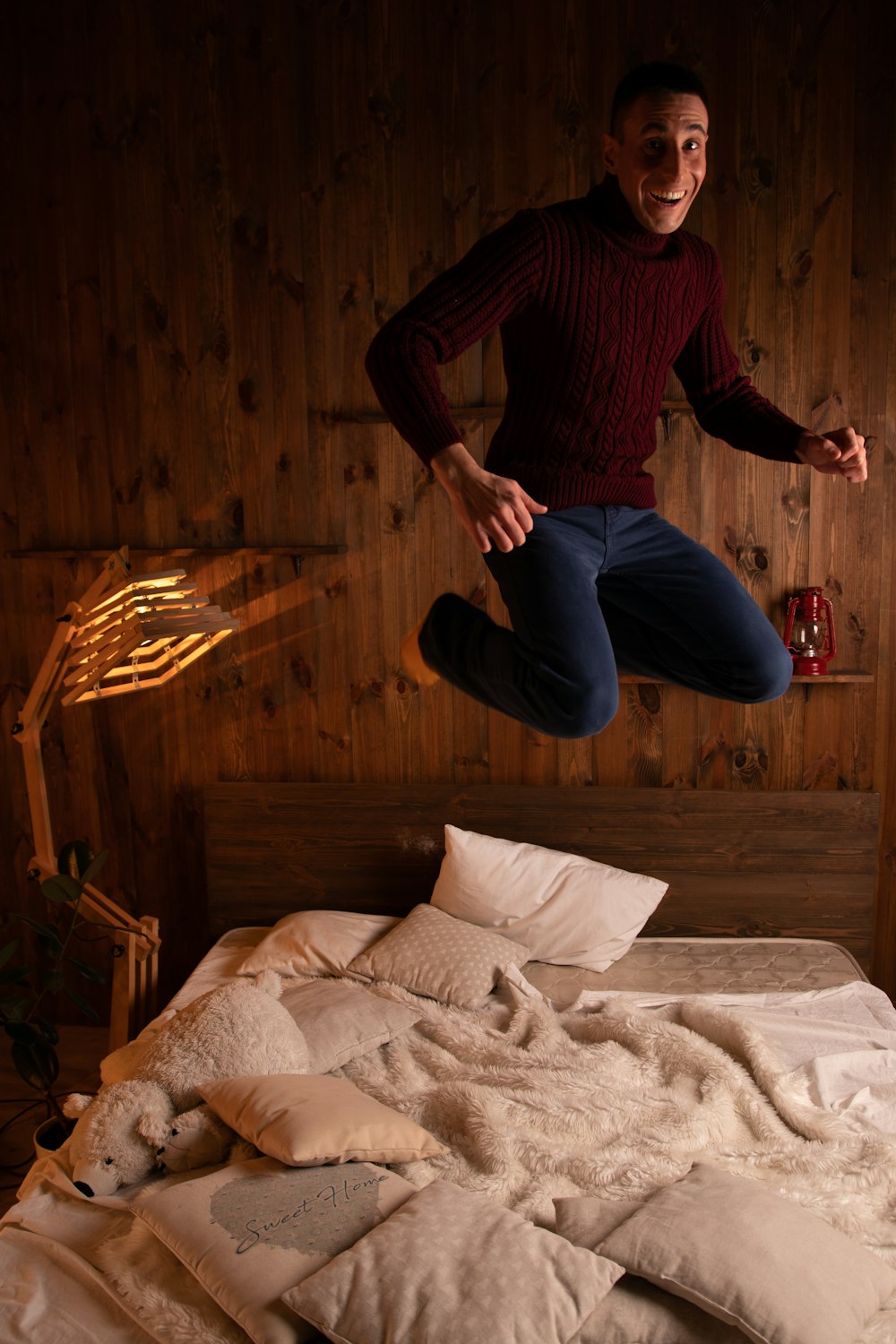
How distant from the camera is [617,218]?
162 centimetres

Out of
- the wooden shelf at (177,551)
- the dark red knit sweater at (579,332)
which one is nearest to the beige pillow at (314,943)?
the wooden shelf at (177,551)

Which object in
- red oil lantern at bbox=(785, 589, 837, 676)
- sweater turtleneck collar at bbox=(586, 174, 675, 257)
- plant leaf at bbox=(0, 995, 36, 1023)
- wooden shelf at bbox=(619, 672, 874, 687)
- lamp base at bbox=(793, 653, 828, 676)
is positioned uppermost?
sweater turtleneck collar at bbox=(586, 174, 675, 257)

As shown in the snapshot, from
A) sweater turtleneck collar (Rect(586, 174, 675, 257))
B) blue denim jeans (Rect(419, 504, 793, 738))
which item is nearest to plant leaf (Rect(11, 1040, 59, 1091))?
blue denim jeans (Rect(419, 504, 793, 738))

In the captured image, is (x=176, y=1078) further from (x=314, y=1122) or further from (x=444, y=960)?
(x=444, y=960)

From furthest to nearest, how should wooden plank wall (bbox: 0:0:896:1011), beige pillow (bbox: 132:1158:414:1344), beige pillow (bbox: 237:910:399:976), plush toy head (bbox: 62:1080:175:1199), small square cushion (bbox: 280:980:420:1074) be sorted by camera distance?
wooden plank wall (bbox: 0:0:896:1011), beige pillow (bbox: 237:910:399:976), small square cushion (bbox: 280:980:420:1074), plush toy head (bbox: 62:1080:175:1199), beige pillow (bbox: 132:1158:414:1344)

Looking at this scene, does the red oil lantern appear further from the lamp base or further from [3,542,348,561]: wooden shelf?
[3,542,348,561]: wooden shelf

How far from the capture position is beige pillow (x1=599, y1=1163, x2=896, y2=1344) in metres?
1.42

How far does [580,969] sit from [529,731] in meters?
0.71

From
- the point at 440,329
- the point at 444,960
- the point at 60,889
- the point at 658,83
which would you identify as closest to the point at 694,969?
the point at 444,960

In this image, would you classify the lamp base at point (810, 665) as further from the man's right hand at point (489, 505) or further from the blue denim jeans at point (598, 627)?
the man's right hand at point (489, 505)

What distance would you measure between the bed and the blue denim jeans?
0.77 meters

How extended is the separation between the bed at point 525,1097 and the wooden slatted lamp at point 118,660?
23cm

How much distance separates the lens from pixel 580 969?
2.84m

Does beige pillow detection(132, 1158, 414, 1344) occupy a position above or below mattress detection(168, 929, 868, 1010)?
above
